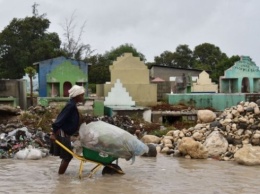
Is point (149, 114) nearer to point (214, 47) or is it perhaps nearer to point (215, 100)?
point (215, 100)

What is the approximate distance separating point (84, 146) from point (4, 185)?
4.58 feet

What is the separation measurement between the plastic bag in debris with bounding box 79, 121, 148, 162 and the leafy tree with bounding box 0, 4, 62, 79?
35.9 m

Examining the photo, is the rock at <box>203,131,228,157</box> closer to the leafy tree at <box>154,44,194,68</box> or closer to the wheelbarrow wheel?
the wheelbarrow wheel

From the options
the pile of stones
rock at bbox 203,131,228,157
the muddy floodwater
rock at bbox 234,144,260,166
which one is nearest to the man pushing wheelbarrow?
the muddy floodwater

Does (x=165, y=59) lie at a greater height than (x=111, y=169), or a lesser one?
greater

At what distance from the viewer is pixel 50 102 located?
20.6m

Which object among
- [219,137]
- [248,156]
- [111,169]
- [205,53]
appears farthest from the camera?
[205,53]

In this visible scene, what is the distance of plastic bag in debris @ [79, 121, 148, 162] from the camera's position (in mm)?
7473

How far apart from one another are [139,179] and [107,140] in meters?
0.84

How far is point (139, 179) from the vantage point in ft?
24.8

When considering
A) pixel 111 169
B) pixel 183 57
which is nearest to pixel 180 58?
pixel 183 57

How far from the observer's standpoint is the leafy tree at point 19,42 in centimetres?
4344

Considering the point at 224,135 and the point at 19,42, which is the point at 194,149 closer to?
the point at 224,135

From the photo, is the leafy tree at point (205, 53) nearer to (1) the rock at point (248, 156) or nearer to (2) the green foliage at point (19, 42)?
(2) the green foliage at point (19, 42)
